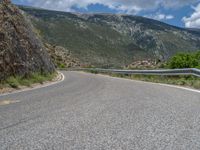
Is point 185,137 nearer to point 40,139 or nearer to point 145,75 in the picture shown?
point 40,139

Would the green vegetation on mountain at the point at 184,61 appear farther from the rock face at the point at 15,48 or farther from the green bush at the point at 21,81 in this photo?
the green bush at the point at 21,81

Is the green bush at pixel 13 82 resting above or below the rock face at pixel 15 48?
below

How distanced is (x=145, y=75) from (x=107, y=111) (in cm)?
2021

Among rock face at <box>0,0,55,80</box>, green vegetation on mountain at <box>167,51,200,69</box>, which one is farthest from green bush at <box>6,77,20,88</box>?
green vegetation on mountain at <box>167,51,200,69</box>

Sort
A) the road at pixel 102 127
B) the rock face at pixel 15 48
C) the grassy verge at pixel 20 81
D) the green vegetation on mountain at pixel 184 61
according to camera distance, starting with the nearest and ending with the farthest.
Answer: the road at pixel 102 127, the grassy verge at pixel 20 81, the rock face at pixel 15 48, the green vegetation on mountain at pixel 184 61

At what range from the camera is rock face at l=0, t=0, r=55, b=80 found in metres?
20.9

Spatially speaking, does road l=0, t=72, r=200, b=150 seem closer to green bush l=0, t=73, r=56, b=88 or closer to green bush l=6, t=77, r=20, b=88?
green bush l=6, t=77, r=20, b=88

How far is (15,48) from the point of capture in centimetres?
2292

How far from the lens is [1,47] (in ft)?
69.5

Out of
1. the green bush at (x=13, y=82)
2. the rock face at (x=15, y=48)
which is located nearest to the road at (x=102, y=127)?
the green bush at (x=13, y=82)

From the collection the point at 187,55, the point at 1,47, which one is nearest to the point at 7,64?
the point at 1,47

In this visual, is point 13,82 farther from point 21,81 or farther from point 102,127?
point 102,127

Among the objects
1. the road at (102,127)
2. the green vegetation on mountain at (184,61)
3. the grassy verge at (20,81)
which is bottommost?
the green vegetation on mountain at (184,61)

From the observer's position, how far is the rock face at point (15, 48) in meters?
20.9
